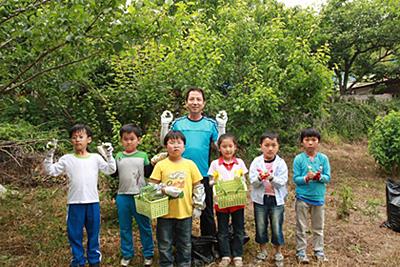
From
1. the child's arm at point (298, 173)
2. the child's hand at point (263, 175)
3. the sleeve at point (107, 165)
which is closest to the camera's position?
the sleeve at point (107, 165)

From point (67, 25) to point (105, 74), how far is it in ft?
12.4

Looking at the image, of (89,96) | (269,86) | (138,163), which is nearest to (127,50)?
(138,163)

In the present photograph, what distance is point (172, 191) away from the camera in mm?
3324

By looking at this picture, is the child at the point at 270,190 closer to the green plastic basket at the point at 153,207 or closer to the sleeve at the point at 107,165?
the green plastic basket at the point at 153,207

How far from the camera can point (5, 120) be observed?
6.88m

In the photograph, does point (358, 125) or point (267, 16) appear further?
point (358, 125)

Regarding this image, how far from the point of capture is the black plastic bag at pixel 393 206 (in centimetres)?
496

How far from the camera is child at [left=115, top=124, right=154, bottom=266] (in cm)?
372

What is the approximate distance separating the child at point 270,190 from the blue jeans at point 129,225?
1.15m

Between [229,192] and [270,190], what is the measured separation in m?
0.51

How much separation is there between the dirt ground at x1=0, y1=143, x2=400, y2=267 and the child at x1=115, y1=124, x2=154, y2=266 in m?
0.22

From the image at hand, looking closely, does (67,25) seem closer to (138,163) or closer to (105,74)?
(138,163)

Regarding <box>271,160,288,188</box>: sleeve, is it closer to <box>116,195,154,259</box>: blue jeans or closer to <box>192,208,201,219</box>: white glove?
<box>192,208,201,219</box>: white glove

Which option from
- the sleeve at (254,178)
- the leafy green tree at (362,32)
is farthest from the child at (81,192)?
the leafy green tree at (362,32)
